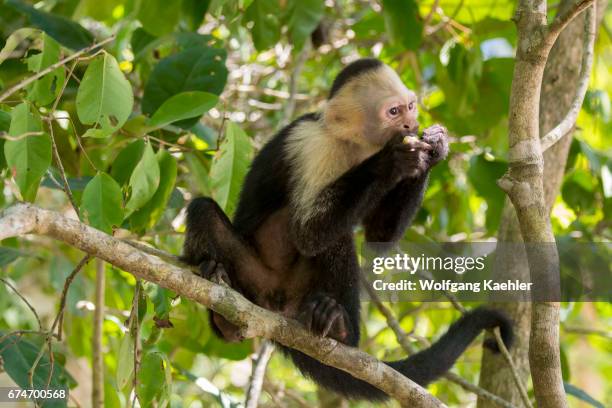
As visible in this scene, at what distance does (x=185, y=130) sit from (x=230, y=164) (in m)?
0.42

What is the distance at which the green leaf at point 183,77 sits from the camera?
11.6ft

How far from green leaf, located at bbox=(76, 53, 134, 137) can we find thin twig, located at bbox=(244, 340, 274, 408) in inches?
54.4

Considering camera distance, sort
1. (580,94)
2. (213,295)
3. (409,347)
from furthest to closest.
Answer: (409,347) → (580,94) → (213,295)

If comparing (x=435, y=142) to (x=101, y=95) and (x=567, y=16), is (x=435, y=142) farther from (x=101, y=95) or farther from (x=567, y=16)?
(x=101, y=95)

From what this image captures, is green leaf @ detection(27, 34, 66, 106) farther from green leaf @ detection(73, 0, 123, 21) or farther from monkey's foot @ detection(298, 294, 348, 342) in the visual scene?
green leaf @ detection(73, 0, 123, 21)

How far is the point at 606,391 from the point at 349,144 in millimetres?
8834

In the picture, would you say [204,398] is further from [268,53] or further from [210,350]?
[268,53]

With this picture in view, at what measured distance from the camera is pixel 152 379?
8.44 ft

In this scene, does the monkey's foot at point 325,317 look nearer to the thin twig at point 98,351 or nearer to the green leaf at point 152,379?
the green leaf at point 152,379

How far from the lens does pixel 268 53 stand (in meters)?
6.08

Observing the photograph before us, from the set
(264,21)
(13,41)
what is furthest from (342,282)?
(264,21)

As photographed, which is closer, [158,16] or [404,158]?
[404,158]

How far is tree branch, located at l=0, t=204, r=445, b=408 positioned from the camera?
201 cm

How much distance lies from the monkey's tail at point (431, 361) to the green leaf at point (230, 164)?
0.80 m
